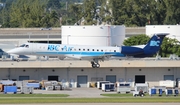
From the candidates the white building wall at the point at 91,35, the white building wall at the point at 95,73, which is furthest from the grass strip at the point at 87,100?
the white building wall at the point at 91,35

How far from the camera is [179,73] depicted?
108m

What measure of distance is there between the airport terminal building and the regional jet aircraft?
206 centimetres

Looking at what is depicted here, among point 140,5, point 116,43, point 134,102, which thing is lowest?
point 134,102

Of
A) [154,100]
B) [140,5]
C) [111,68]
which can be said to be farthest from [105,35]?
[140,5]

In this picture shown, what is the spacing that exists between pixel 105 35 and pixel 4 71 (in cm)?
2856

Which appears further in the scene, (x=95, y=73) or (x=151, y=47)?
(x=95, y=73)

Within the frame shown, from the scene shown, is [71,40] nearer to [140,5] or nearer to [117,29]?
[117,29]

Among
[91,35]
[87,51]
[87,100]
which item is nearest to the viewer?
[87,100]

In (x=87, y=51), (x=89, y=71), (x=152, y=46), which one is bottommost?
(x=89, y=71)

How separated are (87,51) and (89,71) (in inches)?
195

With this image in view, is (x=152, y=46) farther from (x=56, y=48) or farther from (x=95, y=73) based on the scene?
(x=56, y=48)

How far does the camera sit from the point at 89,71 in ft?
348

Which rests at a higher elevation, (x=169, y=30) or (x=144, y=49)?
(x=169, y=30)

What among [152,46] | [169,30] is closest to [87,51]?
[152,46]
